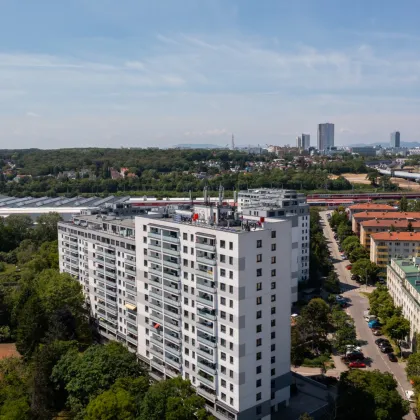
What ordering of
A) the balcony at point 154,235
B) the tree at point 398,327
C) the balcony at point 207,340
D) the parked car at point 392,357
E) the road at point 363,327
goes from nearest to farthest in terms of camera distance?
the balcony at point 207,340
the balcony at point 154,235
the road at point 363,327
the parked car at point 392,357
the tree at point 398,327

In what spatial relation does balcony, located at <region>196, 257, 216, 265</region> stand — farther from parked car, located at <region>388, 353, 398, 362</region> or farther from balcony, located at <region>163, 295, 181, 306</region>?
parked car, located at <region>388, 353, 398, 362</region>

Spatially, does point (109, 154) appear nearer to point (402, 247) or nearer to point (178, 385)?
point (402, 247)

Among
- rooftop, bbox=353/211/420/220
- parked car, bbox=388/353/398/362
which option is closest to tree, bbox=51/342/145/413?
parked car, bbox=388/353/398/362

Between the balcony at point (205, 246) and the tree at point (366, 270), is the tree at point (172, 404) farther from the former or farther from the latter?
the tree at point (366, 270)

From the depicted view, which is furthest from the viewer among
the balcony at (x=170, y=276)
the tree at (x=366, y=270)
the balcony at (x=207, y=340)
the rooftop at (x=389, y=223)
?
the rooftop at (x=389, y=223)

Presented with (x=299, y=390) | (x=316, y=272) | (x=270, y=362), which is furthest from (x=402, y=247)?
(x=270, y=362)

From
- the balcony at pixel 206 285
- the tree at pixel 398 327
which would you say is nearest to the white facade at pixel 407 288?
the tree at pixel 398 327
